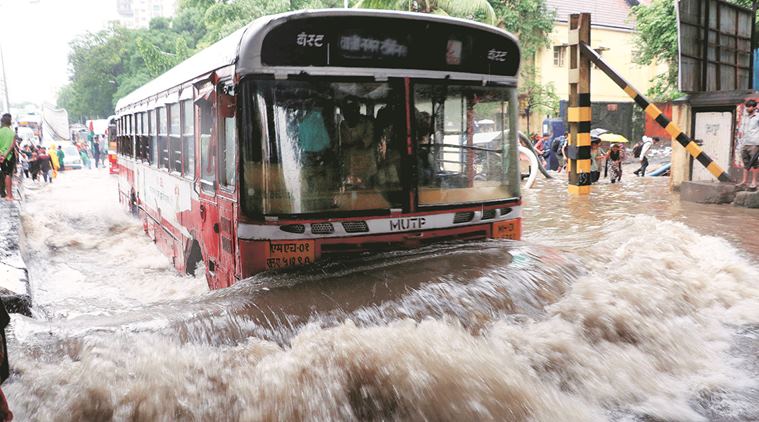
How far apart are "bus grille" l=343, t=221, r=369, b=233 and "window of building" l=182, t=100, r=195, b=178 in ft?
7.85

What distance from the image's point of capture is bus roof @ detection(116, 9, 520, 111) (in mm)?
4891

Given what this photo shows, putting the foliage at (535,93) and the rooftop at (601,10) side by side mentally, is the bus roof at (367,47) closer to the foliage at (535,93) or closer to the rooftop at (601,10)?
the foliage at (535,93)

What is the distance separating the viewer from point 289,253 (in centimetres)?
517

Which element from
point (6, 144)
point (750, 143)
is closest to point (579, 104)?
point (750, 143)

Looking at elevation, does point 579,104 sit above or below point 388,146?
above

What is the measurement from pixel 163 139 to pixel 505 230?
194 inches

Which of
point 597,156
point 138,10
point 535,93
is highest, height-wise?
point 138,10

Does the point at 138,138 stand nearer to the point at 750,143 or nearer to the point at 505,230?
the point at 505,230

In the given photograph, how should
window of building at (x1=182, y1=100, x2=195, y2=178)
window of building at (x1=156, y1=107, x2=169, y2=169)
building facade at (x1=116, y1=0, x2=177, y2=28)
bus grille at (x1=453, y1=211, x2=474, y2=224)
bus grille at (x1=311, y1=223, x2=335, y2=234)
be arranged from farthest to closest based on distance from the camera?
building facade at (x1=116, y1=0, x2=177, y2=28) < window of building at (x1=156, y1=107, x2=169, y2=169) < window of building at (x1=182, y1=100, x2=195, y2=178) < bus grille at (x1=453, y1=211, x2=474, y2=224) < bus grille at (x1=311, y1=223, x2=335, y2=234)

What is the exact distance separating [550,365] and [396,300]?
110cm

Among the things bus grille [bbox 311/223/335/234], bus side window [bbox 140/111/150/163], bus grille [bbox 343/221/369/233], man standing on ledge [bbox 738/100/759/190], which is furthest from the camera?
man standing on ledge [bbox 738/100/759/190]

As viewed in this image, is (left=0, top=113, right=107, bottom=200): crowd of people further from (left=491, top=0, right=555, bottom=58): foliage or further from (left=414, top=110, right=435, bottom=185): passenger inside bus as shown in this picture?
(left=491, top=0, right=555, bottom=58): foliage

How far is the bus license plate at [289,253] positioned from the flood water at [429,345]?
10 centimetres

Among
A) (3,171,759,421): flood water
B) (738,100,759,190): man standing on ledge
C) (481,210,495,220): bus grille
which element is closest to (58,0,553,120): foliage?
(738,100,759,190): man standing on ledge
